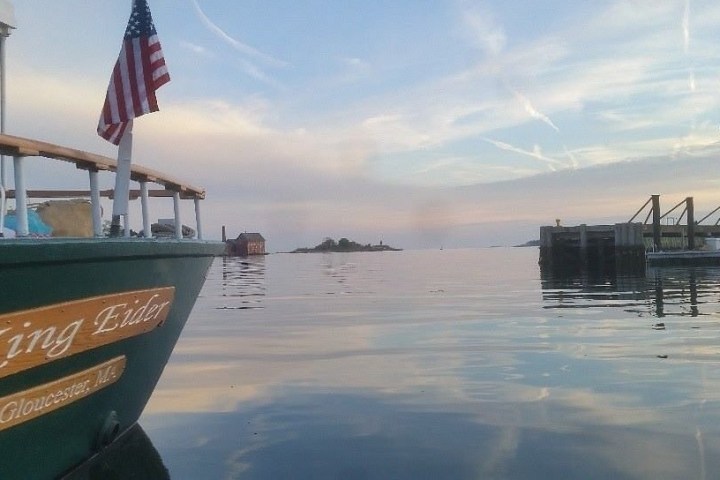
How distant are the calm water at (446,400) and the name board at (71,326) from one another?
3.68 ft

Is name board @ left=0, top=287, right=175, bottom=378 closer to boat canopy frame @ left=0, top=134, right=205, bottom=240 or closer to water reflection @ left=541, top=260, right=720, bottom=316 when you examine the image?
boat canopy frame @ left=0, top=134, right=205, bottom=240

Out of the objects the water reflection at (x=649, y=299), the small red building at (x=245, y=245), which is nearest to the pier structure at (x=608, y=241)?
the water reflection at (x=649, y=299)

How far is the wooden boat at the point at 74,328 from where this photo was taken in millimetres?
3701

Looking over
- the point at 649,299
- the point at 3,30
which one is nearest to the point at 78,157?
the point at 3,30

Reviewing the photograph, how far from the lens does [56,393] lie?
13.7 feet

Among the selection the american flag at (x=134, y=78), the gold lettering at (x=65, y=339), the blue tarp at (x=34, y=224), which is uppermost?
the american flag at (x=134, y=78)

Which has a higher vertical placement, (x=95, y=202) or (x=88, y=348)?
(x=95, y=202)

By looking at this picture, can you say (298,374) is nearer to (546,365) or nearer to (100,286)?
(546,365)

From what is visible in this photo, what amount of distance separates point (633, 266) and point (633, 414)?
1576 inches

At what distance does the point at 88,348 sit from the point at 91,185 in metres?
1.28

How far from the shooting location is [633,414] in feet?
20.4

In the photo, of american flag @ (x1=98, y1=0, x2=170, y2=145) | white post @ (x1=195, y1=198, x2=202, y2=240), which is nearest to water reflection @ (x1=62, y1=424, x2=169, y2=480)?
white post @ (x1=195, y1=198, x2=202, y2=240)

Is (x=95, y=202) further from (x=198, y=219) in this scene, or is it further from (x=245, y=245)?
(x=245, y=245)

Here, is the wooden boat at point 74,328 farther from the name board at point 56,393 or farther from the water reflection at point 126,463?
the water reflection at point 126,463
